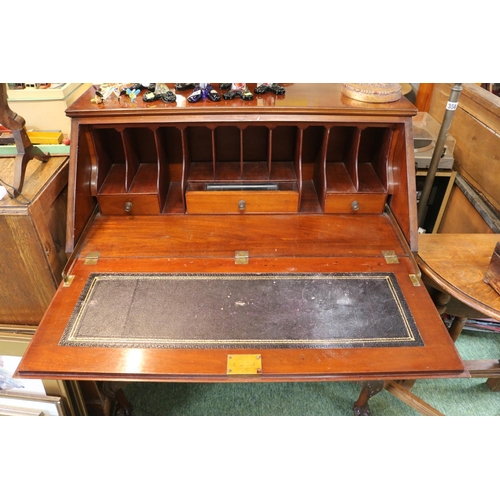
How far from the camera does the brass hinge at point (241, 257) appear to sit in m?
1.44

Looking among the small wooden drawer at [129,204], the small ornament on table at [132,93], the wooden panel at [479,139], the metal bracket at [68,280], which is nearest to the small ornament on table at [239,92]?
the small ornament on table at [132,93]

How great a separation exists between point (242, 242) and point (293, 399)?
1.01 metres

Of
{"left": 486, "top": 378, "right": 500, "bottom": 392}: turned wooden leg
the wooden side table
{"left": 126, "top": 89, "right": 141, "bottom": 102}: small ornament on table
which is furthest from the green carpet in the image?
{"left": 126, "top": 89, "right": 141, "bottom": 102}: small ornament on table

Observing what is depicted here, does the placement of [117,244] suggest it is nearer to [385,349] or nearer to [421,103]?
[385,349]

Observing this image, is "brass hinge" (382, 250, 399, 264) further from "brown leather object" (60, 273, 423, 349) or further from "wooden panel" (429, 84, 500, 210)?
"wooden panel" (429, 84, 500, 210)

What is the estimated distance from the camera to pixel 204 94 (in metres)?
1.47

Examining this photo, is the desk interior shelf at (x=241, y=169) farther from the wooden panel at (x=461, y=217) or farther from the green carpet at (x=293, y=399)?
the green carpet at (x=293, y=399)

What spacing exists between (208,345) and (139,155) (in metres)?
0.95

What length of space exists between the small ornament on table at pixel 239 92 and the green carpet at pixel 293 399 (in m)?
1.46

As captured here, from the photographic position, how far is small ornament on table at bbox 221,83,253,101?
1465 mm

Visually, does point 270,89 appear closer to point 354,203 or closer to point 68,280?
point 354,203

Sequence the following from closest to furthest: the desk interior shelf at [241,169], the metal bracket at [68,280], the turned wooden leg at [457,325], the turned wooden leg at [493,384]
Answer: the metal bracket at [68,280] → the desk interior shelf at [241,169] → the turned wooden leg at [457,325] → the turned wooden leg at [493,384]

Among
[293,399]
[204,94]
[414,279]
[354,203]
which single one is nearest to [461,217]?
[354,203]

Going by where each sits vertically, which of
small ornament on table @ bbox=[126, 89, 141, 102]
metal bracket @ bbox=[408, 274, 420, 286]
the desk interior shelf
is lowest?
metal bracket @ bbox=[408, 274, 420, 286]
